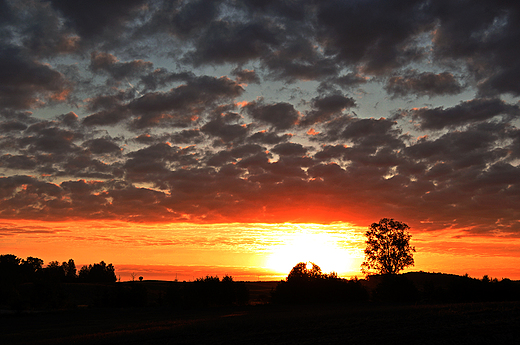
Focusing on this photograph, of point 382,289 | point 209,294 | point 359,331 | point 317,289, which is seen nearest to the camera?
point 359,331

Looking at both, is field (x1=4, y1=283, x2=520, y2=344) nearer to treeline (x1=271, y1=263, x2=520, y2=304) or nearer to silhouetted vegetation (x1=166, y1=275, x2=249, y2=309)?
treeline (x1=271, y1=263, x2=520, y2=304)

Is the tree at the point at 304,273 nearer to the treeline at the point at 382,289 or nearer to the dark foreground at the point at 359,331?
the treeline at the point at 382,289

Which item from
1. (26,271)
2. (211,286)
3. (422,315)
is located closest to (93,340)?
(422,315)

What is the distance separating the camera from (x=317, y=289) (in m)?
75.8

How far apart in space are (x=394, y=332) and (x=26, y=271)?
192041 millimetres

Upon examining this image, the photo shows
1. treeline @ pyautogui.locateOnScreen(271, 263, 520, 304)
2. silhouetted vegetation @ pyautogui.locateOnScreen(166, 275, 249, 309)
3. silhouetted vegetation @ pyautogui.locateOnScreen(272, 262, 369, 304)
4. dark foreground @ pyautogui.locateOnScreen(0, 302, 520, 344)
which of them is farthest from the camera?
silhouetted vegetation @ pyautogui.locateOnScreen(166, 275, 249, 309)

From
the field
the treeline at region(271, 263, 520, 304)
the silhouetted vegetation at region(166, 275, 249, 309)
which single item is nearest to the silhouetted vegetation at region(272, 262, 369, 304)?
the treeline at region(271, 263, 520, 304)

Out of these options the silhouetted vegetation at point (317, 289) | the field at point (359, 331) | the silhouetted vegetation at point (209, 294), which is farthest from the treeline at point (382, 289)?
the field at point (359, 331)

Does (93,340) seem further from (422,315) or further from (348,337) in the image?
(422,315)

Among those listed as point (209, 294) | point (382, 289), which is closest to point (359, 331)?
point (382, 289)

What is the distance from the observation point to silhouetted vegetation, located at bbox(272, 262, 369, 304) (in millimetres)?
74725

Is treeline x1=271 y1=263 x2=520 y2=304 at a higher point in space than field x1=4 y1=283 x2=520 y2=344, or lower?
higher

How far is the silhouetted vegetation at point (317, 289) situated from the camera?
74.7 m

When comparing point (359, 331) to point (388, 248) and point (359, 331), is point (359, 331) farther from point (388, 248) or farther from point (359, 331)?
point (388, 248)
